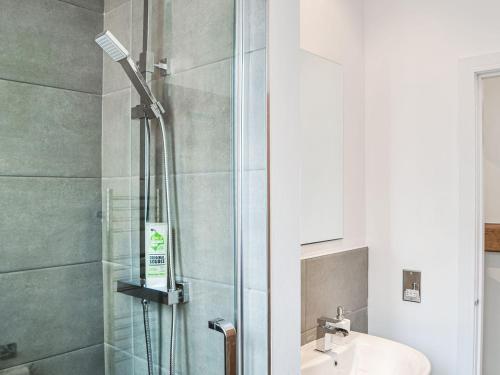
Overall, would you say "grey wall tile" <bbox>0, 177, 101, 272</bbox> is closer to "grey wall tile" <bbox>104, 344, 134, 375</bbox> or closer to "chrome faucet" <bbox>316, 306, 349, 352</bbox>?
"grey wall tile" <bbox>104, 344, 134, 375</bbox>

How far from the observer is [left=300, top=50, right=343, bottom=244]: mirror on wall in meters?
1.80

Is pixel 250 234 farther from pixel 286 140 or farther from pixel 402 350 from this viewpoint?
pixel 402 350

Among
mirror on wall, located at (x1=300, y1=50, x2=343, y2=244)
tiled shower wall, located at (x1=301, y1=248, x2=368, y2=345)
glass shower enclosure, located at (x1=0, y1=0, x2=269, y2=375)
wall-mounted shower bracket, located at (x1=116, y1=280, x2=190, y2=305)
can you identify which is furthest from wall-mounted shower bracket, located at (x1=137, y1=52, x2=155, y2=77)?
tiled shower wall, located at (x1=301, y1=248, x2=368, y2=345)

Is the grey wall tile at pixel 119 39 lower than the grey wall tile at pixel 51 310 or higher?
higher

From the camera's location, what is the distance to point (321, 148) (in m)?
1.89

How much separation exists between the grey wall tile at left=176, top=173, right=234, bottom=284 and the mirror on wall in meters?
0.73

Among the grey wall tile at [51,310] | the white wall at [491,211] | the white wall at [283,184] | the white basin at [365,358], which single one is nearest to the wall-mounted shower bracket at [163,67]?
the white wall at [283,184]

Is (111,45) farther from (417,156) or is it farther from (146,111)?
(417,156)

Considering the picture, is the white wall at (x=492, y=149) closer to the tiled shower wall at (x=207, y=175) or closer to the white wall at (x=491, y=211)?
the white wall at (x=491, y=211)

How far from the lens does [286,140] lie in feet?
3.54

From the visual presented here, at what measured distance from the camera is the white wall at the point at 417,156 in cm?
195

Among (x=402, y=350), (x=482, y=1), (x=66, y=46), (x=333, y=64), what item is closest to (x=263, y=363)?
(x=66, y=46)

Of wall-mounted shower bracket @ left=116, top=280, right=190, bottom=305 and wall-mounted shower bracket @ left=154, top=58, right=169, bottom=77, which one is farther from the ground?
wall-mounted shower bracket @ left=154, top=58, right=169, bottom=77

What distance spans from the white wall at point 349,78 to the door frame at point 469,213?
460 mm
